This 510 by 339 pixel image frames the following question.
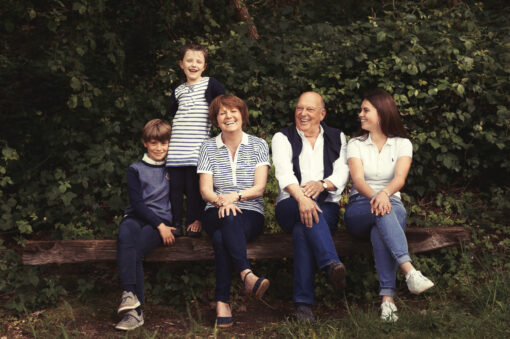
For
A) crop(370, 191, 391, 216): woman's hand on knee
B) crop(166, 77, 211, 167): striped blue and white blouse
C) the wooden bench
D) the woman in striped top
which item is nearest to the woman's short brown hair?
the woman in striped top

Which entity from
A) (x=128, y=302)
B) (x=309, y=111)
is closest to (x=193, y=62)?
(x=309, y=111)

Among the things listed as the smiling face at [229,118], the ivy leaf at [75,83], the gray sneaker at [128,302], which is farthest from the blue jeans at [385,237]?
the ivy leaf at [75,83]

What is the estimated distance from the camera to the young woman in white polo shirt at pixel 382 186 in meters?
3.89

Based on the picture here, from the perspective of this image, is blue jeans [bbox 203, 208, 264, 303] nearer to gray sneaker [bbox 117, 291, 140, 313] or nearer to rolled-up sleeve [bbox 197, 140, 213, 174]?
rolled-up sleeve [bbox 197, 140, 213, 174]

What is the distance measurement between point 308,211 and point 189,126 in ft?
4.36

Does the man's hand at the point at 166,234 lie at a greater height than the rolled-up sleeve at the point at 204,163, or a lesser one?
lesser

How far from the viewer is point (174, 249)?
14.1 feet

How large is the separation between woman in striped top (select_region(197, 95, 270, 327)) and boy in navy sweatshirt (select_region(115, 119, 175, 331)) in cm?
35

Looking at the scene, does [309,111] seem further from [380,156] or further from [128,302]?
[128,302]

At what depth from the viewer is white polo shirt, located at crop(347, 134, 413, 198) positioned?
427cm

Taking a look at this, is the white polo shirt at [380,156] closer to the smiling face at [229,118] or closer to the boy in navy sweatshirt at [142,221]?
the smiling face at [229,118]

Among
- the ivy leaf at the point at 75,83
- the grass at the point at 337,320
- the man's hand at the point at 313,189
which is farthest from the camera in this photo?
the ivy leaf at the point at 75,83

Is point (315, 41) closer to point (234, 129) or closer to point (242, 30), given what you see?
point (242, 30)

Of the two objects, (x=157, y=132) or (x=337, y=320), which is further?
(x=157, y=132)
